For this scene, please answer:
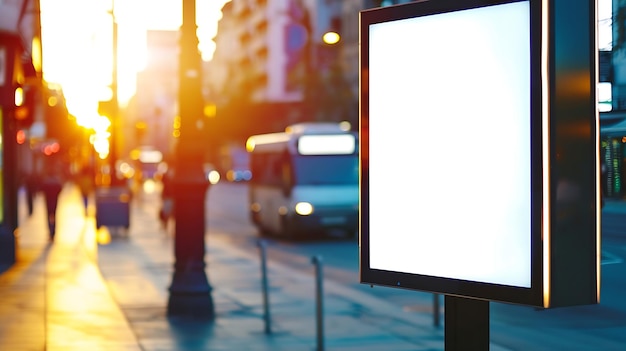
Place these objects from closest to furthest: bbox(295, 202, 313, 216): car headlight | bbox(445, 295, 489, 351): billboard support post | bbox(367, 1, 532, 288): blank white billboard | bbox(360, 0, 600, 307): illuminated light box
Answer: bbox(360, 0, 600, 307): illuminated light box, bbox(367, 1, 532, 288): blank white billboard, bbox(445, 295, 489, 351): billboard support post, bbox(295, 202, 313, 216): car headlight

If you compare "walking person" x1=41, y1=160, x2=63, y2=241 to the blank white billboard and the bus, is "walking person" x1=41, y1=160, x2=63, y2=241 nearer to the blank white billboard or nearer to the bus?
the bus

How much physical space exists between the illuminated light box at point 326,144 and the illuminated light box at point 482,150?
21.9 metres

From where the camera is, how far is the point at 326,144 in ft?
86.3

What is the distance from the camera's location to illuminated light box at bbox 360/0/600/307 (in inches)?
138

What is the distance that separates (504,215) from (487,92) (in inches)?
17.3

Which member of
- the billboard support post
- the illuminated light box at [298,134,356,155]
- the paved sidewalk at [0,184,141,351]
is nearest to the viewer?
the billboard support post

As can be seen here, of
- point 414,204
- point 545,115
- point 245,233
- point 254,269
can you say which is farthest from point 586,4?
point 245,233

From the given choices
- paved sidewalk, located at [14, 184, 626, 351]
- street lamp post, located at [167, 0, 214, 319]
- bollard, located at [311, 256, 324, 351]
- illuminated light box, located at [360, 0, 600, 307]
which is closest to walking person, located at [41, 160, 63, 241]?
paved sidewalk, located at [14, 184, 626, 351]

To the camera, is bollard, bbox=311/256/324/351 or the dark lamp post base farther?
the dark lamp post base

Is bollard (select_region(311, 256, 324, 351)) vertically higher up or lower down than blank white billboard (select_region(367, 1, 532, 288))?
lower down

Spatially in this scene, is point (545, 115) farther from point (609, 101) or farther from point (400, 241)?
point (609, 101)

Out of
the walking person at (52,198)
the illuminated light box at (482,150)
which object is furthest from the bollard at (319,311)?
the walking person at (52,198)

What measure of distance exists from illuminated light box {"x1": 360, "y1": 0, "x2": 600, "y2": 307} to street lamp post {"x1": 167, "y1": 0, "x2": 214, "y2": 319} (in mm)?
8128

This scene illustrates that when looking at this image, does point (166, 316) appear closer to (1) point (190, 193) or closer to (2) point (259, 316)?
(2) point (259, 316)
